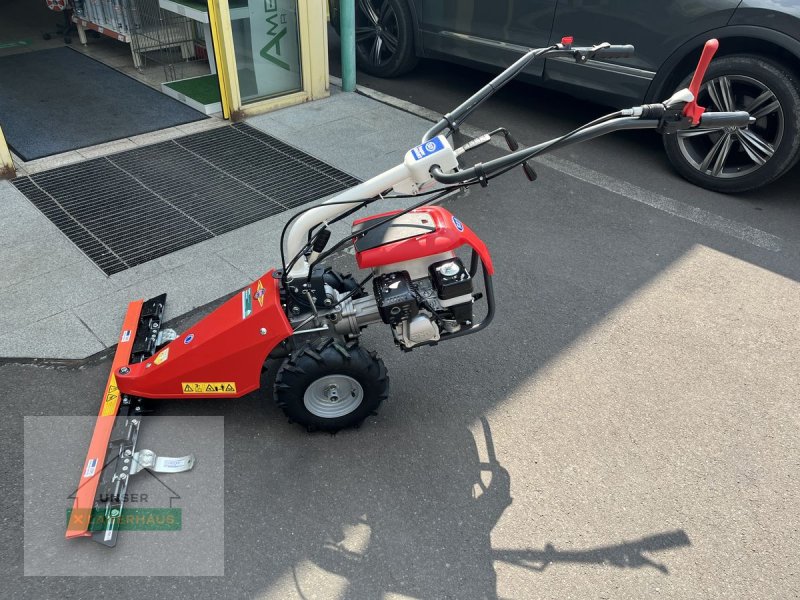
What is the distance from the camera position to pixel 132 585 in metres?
2.48

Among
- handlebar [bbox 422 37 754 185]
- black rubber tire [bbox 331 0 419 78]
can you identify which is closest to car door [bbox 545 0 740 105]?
black rubber tire [bbox 331 0 419 78]

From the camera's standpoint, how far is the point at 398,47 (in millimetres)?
7129

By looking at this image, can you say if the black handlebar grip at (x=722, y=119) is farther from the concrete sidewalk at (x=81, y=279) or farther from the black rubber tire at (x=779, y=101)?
the black rubber tire at (x=779, y=101)

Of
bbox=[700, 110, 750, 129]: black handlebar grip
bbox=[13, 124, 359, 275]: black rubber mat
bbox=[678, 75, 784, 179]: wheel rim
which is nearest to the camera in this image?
bbox=[700, 110, 750, 129]: black handlebar grip

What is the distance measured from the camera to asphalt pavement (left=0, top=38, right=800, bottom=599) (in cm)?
259

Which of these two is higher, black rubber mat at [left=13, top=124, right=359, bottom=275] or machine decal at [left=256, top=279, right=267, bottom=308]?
machine decal at [left=256, top=279, right=267, bottom=308]

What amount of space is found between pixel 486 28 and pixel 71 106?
4195 millimetres

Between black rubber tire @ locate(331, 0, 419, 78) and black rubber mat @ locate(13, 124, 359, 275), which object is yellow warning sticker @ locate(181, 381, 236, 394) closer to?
black rubber mat @ locate(13, 124, 359, 275)

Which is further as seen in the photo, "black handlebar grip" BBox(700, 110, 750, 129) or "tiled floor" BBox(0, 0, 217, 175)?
"tiled floor" BBox(0, 0, 217, 175)

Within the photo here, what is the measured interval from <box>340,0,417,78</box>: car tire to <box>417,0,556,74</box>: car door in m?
0.24

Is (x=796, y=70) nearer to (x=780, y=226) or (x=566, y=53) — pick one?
(x=780, y=226)

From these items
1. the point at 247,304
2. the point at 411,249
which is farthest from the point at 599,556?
the point at 247,304

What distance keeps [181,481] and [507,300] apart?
7.36 feet

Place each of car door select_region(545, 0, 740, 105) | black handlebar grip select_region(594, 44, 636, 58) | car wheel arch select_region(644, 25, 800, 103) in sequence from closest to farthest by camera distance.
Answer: black handlebar grip select_region(594, 44, 636, 58) < car wheel arch select_region(644, 25, 800, 103) < car door select_region(545, 0, 740, 105)
